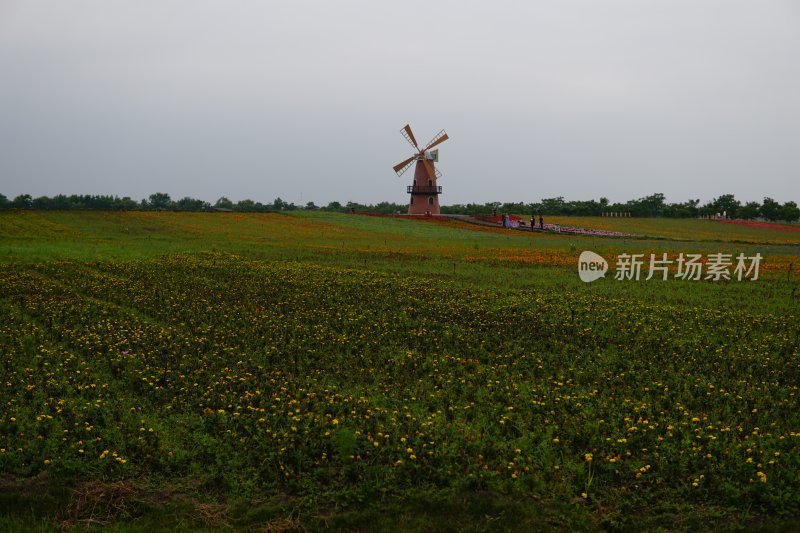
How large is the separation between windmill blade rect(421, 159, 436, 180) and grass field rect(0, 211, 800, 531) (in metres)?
71.0

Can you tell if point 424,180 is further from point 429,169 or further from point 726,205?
point 726,205

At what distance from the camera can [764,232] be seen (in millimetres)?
76375

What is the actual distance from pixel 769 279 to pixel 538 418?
2437 centimetres

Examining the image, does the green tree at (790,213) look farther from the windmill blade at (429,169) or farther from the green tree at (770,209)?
the windmill blade at (429,169)

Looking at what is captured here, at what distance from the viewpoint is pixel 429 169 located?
93875 millimetres

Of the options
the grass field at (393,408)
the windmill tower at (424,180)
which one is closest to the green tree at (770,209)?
the windmill tower at (424,180)

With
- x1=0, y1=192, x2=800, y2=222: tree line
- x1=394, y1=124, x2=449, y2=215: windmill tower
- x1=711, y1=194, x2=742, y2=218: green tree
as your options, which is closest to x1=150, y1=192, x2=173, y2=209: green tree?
x1=0, y1=192, x2=800, y2=222: tree line

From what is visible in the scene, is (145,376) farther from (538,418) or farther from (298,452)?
(538,418)

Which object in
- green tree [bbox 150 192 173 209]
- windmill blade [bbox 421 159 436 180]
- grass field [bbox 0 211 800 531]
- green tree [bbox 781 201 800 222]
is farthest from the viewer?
green tree [bbox 150 192 173 209]

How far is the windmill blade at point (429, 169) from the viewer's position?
306ft

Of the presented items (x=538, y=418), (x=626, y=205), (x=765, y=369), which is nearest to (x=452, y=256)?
(x=765, y=369)

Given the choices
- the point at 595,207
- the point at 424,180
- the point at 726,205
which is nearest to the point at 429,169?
the point at 424,180

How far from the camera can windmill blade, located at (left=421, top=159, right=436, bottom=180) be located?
9338 cm

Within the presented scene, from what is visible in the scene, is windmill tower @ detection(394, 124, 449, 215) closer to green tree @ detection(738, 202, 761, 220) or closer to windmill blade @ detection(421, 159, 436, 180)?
windmill blade @ detection(421, 159, 436, 180)
